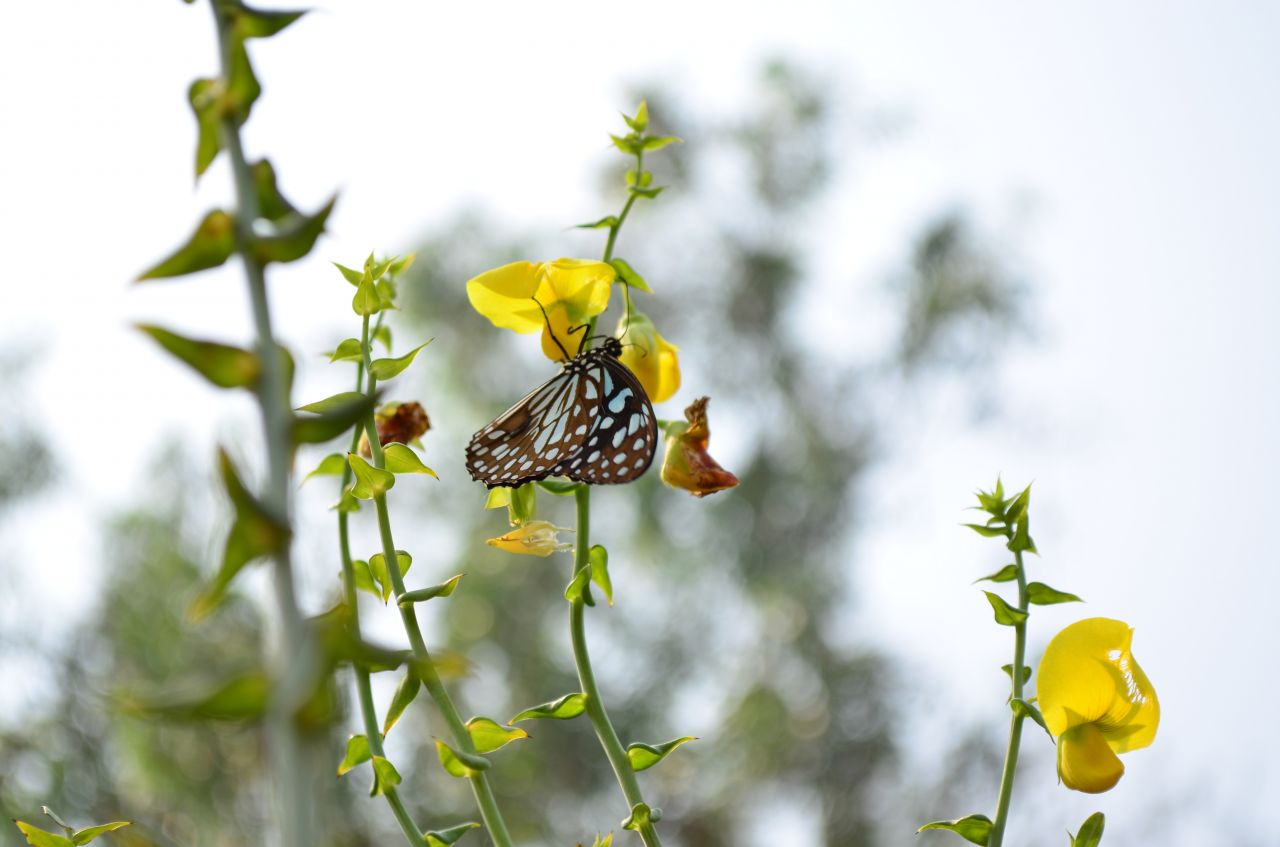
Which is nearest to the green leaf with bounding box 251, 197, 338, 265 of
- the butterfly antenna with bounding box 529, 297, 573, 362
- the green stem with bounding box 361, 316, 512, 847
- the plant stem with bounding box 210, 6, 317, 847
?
the plant stem with bounding box 210, 6, 317, 847

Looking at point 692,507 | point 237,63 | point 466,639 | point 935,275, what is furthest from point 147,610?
point 237,63

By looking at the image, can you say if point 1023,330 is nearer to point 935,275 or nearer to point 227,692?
point 935,275

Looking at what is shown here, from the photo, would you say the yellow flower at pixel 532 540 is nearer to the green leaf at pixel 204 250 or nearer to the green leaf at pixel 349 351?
the green leaf at pixel 349 351

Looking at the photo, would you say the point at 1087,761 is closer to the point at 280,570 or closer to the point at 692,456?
the point at 692,456

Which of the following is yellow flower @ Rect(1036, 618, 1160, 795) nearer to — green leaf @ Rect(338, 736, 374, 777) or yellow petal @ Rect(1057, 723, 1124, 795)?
yellow petal @ Rect(1057, 723, 1124, 795)

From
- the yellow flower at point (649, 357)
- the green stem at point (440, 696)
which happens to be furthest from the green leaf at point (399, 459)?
the yellow flower at point (649, 357)

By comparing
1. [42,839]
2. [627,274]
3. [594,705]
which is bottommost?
[42,839]

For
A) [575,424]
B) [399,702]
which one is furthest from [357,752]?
[575,424]
